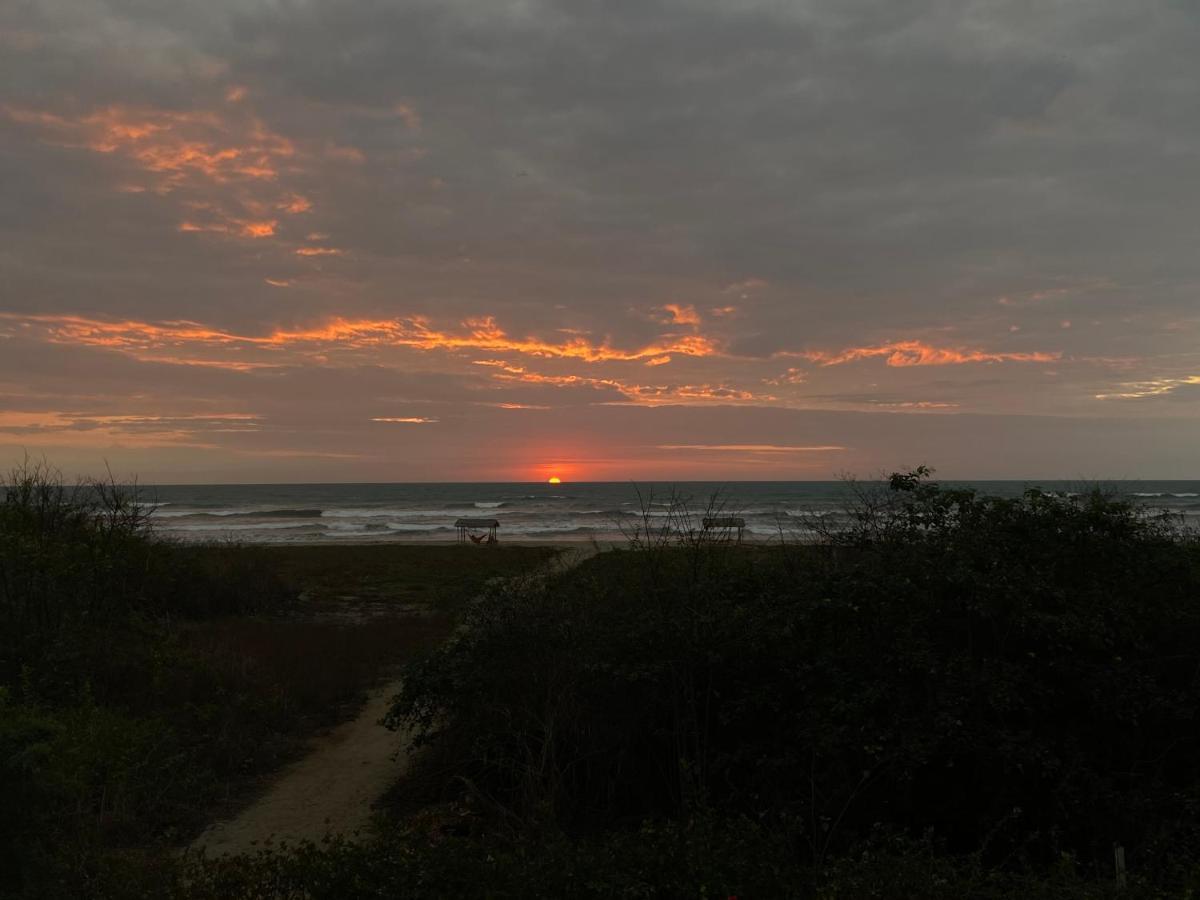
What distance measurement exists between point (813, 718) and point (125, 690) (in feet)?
28.3

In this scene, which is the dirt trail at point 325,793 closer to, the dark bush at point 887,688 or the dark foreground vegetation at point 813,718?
the dark foreground vegetation at point 813,718

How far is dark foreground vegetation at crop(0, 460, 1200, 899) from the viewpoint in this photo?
5.66 m

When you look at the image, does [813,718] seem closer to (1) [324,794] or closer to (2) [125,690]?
(1) [324,794]

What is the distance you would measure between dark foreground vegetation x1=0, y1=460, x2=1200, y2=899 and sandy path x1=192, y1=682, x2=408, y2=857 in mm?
471

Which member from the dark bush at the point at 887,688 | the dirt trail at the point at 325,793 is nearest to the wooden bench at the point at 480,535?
the dirt trail at the point at 325,793

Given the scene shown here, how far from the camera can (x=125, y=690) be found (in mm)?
Answer: 10656

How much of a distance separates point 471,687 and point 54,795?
3.39 m

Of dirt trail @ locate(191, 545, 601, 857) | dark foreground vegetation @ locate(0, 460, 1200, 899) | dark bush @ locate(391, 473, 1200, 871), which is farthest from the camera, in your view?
dirt trail @ locate(191, 545, 601, 857)

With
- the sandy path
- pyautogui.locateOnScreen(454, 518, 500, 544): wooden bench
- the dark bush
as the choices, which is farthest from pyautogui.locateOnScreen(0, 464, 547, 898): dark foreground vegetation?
pyautogui.locateOnScreen(454, 518, 500, 544): wooden bench

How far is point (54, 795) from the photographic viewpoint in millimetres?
5043

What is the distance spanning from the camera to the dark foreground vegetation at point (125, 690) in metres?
4.93

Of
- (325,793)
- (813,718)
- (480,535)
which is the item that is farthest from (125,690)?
(480,535)

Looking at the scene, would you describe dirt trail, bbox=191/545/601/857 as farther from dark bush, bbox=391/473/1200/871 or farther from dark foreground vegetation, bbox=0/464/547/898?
dark bush, bbox=391/473/1200/871

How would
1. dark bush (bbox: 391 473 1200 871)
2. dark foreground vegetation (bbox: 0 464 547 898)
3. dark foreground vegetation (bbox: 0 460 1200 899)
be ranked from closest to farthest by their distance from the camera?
1. dark foreground vegetation (bbox: 0 464 547 898)
2. dark foreground vegetation (bbox: 0 460 1200 899)
3. dark bush (bbox: 391 473 1200 871)
